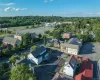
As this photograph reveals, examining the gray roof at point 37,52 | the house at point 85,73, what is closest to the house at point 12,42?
the gray roof at point 37,52

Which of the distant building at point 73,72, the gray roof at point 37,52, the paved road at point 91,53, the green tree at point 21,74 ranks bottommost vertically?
the paved road at point 91,53

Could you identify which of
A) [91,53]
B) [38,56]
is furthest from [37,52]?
[91,53]

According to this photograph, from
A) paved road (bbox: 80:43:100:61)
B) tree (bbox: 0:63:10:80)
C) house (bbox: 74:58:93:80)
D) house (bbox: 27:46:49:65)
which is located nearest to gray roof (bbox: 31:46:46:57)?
house (bbox: 27:46:49:65)

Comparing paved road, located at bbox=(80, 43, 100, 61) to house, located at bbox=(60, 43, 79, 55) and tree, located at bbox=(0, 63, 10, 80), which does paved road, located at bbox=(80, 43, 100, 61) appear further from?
tree, located at bbox=(0, 63, 10, 80)

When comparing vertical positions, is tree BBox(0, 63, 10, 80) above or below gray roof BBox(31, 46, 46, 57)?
below

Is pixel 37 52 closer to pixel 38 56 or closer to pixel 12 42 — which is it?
pixel 38 56

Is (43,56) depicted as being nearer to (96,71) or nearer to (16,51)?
(16,51)

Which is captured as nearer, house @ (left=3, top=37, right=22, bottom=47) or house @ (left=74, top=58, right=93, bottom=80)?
house @ (left=74, top=58, right=93, bottom=80)

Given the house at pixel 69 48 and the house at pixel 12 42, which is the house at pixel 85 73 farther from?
the house at pixel 12 42

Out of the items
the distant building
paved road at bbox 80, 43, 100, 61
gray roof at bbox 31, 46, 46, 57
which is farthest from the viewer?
paved road at bbox 80, 43, 100, 61

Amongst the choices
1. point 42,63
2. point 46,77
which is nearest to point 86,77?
point 46,77
